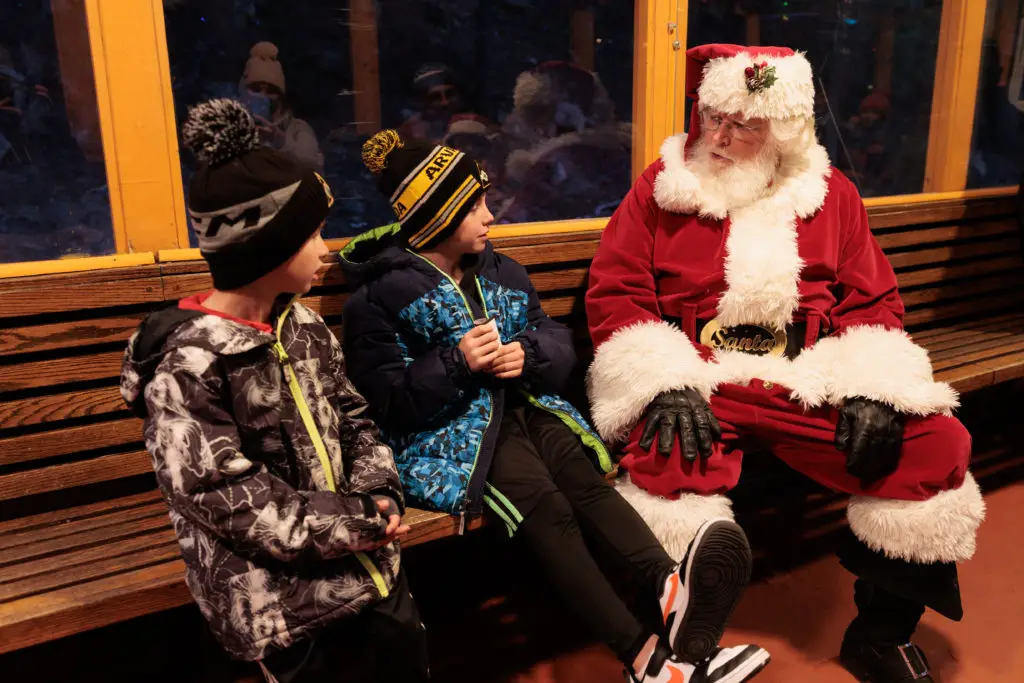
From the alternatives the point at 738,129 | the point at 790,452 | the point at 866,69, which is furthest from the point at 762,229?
the point at 866,69

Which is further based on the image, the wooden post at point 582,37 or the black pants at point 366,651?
the wooden post at point 582,37

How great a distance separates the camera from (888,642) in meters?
2.12

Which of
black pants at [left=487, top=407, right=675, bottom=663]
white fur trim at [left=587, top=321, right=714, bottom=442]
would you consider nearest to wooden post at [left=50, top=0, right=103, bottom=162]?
black pants at [left=487, top=407, right=675, bottom=663]

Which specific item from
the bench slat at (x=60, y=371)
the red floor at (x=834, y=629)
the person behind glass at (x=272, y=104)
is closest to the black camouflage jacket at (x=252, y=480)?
the bench slat at (x=60, y=371)

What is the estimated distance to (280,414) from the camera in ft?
4.96

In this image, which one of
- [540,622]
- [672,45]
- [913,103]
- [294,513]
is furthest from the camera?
[913,103]

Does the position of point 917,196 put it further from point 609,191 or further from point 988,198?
point 609,191

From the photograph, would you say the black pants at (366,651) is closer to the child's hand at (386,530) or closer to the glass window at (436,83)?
the child's hand at (386,530)

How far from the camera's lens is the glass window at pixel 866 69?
4004 mm

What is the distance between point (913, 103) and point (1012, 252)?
1.07m

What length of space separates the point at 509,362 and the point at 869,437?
0.91 meters

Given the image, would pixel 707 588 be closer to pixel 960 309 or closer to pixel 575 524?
pixel 575 524

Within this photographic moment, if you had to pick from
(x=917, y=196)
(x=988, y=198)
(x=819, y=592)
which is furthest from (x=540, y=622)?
(x=988, y=198)

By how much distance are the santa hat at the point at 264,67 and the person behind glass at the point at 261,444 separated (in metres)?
1.43
